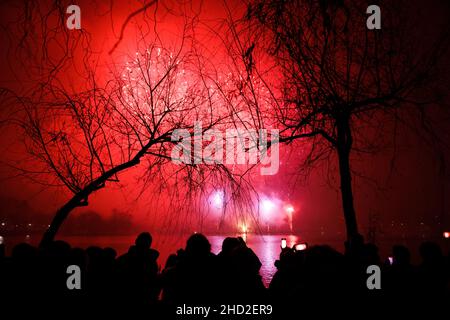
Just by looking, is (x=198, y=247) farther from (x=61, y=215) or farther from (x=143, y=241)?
(x=61, y=215)

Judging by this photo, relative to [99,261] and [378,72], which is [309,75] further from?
[99,261]

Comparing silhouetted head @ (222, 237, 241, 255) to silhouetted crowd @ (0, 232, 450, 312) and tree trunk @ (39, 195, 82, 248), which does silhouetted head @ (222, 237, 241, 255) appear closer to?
silhouetted crowd @ (0, 232, 450, 312)

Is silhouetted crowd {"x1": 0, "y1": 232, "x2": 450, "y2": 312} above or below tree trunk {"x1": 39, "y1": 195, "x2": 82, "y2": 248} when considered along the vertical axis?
below

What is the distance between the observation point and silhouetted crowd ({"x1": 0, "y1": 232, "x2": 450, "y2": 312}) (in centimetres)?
363

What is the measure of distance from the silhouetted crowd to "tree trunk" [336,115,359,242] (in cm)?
138

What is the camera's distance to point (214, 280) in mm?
4348

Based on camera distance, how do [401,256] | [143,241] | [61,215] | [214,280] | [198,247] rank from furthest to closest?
[61,215]
[143,241]
[401,256]
[198,247]
[214,280]

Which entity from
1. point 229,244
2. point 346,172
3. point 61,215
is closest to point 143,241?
point 229,244

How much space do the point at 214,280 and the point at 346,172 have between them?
147 inches

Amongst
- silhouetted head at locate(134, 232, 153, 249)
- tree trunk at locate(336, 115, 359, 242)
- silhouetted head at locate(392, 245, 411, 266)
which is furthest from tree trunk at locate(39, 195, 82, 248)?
silhouetted head at locate(392, 245, 411, 266)

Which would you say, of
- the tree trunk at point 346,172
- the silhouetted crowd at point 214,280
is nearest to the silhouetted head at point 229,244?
the silhouetted crowd at point 214,280

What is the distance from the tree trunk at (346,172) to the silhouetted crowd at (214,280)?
1.38 m
